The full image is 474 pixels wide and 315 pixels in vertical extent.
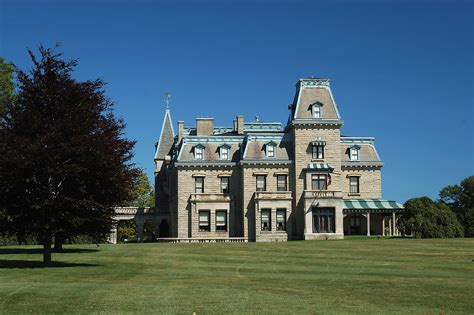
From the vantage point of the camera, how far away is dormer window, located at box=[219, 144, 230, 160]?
63938 millimetres

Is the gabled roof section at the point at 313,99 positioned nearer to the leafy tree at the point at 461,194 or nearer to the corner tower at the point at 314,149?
the corner tower at the point at 314,149

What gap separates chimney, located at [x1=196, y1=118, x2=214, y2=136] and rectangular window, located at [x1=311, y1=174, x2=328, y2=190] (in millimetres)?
13633

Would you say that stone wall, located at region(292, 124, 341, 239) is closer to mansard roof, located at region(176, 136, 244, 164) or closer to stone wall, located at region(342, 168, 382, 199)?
stone wall, located at region(342, 168, 382, 199)

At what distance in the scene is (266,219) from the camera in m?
61.3

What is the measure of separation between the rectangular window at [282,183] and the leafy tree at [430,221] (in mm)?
11742

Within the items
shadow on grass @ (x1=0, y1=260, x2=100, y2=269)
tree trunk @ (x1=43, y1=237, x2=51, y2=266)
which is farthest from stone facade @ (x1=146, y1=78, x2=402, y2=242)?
tree trunk @ (x1=43, y1=237, x2=51, y2=266)

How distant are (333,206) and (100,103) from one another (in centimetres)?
3469

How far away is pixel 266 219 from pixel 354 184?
419 inches

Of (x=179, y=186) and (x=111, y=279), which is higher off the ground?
(x=179, y=186)

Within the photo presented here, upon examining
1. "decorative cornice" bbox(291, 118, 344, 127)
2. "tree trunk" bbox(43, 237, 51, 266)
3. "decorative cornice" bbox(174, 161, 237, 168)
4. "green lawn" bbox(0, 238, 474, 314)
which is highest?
"decorative cornice" bbox(291, 118, 344, 127)

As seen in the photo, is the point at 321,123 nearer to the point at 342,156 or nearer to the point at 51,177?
the point at 342,156

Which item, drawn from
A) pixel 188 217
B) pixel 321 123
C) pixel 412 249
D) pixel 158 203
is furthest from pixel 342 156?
pixel 412 249

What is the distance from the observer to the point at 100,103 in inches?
1160

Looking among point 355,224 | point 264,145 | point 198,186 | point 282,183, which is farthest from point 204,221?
point 355,224
